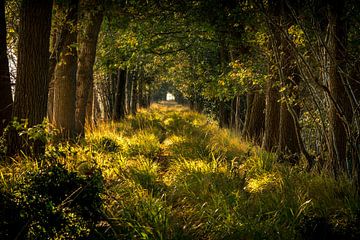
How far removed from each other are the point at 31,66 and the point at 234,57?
22.5 ft

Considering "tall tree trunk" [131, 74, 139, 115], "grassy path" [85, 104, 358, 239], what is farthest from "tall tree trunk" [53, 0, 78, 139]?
"tall tree trunk" [131, 74, 139, 115]

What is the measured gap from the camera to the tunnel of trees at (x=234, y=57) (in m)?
4.45

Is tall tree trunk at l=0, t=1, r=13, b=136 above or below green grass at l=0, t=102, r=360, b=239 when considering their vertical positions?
above

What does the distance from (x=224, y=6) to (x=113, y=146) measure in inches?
168

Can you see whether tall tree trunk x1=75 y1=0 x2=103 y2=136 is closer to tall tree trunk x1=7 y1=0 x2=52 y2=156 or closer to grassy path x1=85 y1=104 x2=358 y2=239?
tall tree trunk x1=7 y1=0 x2=52 y2=156

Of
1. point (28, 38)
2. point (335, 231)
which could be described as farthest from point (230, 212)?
point (28, 38)

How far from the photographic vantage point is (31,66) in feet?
16.8

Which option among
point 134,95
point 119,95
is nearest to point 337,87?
point 119,95

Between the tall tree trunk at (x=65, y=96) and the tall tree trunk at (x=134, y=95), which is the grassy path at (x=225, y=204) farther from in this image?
the tall tree trunk at (x=134, y=95)

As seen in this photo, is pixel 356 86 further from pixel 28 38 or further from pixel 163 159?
pixel 28 38

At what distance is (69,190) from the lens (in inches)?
132

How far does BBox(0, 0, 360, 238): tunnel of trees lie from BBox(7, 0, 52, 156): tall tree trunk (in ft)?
0.05

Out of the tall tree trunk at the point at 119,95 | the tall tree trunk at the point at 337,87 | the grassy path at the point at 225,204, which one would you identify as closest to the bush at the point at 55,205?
the grassy path at the point at 225,204

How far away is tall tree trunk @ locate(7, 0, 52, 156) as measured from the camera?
504 cm
